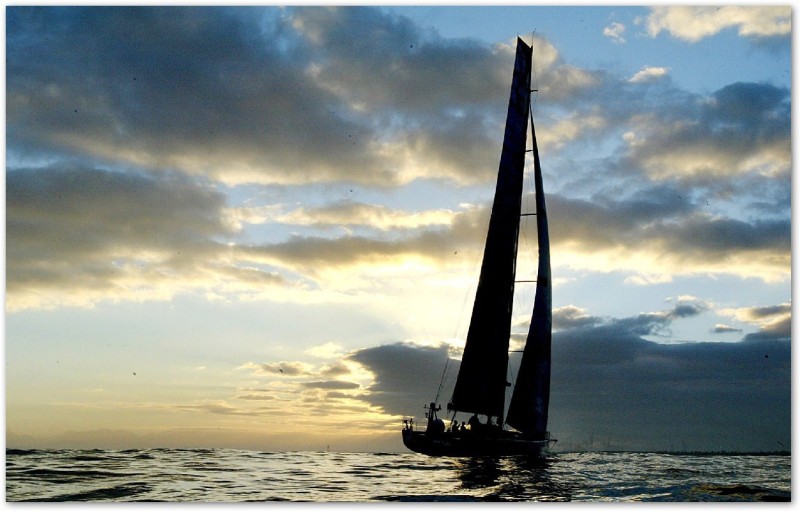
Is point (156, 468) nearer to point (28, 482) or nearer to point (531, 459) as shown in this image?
point (28, 482)

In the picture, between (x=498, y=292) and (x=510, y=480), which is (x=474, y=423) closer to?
(x=498, y=292)

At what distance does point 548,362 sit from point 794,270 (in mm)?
20364

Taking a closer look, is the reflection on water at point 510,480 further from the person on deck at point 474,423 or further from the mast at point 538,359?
the mast at point 538,359

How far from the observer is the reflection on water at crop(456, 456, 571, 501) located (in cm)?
1825

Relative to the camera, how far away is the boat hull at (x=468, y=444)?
32.5m

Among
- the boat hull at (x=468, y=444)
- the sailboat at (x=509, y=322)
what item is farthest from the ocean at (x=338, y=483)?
the sailboat at (x=509, y=322)

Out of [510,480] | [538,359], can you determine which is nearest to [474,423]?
[538,359]

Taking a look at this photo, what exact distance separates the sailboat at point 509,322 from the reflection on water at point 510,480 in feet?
11.0

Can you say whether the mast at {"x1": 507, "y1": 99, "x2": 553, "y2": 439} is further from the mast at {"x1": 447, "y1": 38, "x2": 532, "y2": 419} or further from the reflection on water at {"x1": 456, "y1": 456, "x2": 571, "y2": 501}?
the reflection on water at {"x1": 456, "y1": 456, "x2": 571, "y2": 501}

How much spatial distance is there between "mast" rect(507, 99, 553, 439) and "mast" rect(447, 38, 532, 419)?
1.11 metres

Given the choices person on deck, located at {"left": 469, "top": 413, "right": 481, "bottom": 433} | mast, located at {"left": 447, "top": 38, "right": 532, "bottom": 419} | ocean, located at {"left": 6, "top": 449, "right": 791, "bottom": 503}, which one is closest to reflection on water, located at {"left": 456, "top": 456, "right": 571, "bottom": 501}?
ocean, located at {"left": 6, "top": 449, "right": 791, "bottom": 503}

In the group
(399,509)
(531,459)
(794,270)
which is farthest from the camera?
(531,459)

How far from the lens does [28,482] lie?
18.9 m

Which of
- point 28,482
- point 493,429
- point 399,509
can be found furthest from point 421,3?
point 493,429
